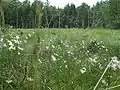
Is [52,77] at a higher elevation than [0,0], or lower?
lower

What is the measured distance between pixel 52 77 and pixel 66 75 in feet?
0.34

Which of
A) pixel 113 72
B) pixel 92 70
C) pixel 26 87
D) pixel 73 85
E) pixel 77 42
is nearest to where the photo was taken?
pixel 26 87

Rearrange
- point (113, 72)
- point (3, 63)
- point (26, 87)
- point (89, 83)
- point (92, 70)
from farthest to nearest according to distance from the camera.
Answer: point (92, 70), point (113, 72), point (3, 63), point (89, 83), point (26, 87)

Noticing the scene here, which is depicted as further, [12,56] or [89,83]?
[12,56]

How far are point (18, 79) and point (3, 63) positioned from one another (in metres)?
0.38

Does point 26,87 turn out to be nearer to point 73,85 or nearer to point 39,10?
point 73,85

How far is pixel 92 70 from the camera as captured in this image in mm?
2676

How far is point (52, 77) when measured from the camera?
2039 millimetres

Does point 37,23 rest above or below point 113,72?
above

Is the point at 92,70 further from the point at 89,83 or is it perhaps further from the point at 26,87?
the point at 26,87

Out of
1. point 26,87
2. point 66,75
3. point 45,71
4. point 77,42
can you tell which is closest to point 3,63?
point 45,71

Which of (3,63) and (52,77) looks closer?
(52,77)

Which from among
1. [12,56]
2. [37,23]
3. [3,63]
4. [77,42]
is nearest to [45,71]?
[3,63]

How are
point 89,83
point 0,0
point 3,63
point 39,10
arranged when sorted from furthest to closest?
point 3,63 < point 89,83 < point 0,0 < point 39,10
